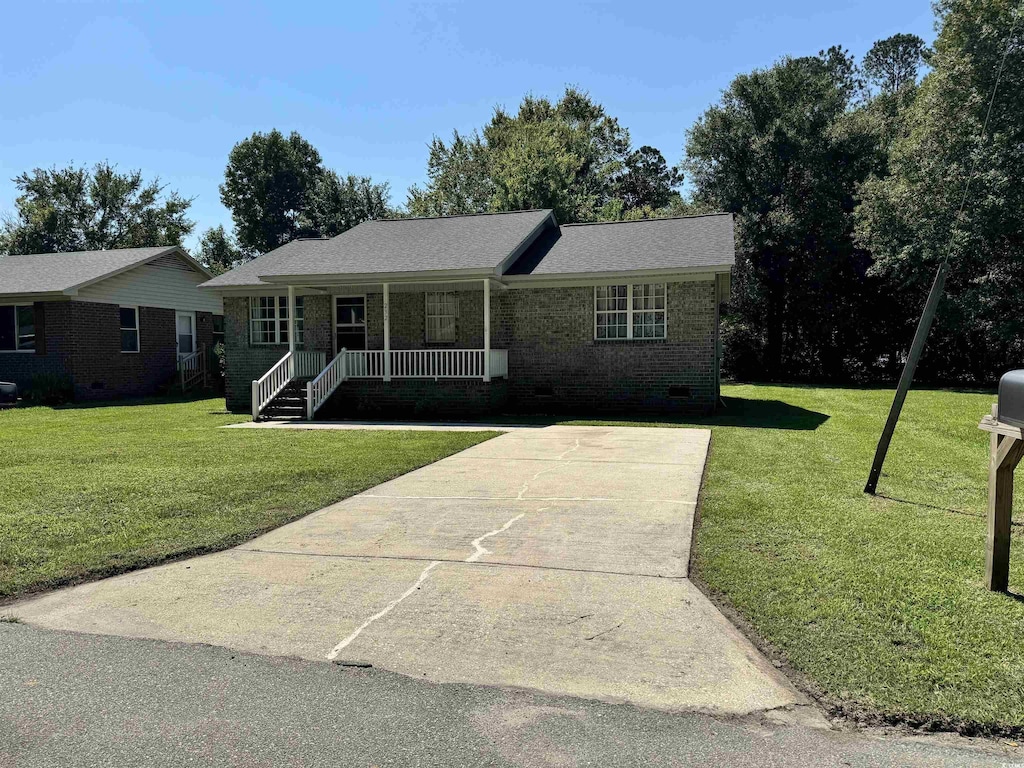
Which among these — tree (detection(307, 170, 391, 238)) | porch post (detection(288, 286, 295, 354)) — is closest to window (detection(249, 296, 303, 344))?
porch post (detection(288, 286, 295, 354))

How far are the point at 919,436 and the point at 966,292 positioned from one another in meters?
14.7

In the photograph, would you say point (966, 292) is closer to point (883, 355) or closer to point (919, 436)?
point (883, 355)

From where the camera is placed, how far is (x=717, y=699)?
3148mm

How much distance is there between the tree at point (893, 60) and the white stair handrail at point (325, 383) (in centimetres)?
4668

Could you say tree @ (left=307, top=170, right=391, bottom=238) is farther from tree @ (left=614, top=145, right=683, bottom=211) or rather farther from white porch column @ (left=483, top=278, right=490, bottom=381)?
white porch column @ (left=483, top=278, right=490, bottom=381)

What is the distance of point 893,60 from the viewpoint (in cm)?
4906

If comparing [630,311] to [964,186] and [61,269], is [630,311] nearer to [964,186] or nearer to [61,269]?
[964,186]

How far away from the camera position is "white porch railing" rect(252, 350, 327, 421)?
617 inches

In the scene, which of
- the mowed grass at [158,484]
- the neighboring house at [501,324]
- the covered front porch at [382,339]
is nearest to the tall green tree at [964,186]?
the neighboring house at [501,324]

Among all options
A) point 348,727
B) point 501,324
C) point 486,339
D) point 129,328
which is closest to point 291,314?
point 486,339

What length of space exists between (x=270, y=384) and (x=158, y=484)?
9026 millimetres

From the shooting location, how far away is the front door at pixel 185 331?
25.0 meters

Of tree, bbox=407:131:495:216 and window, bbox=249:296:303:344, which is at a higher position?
tree, bbox=407:131:495:216

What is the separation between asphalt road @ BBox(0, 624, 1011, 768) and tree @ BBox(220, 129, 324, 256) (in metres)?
58.8
